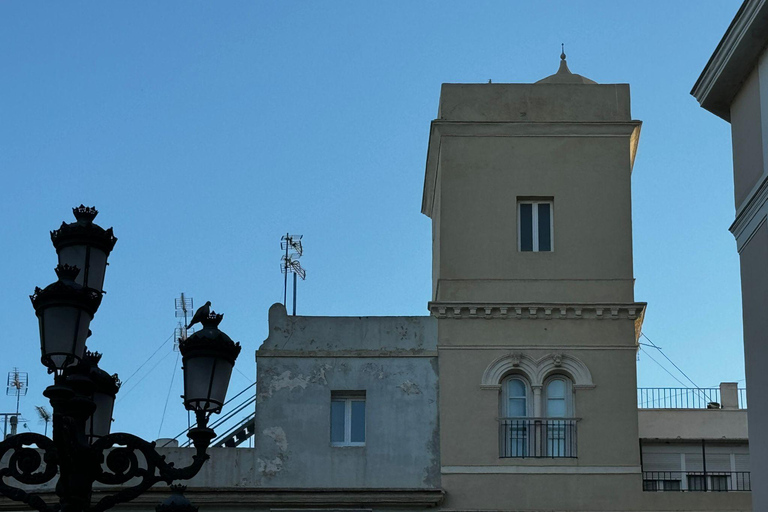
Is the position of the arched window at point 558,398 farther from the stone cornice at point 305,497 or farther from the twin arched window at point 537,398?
the stone cornice at point 305,497

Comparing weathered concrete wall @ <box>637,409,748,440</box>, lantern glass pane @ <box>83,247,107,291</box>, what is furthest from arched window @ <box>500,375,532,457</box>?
lantern glass pane @ <box>83,247,107,291</box>

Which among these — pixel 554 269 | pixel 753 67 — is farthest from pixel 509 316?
pixel 753 67

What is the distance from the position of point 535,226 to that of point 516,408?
12.3 feet

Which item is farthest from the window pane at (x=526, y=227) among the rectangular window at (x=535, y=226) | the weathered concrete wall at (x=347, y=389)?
the weathered concrete wall at (x=347, y=389)

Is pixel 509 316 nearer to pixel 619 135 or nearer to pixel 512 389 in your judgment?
pixel 512 389

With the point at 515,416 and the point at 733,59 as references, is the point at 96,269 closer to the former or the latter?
the point at 733,59

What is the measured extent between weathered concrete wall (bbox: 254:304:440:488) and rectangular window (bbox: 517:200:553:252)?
2.57 meters

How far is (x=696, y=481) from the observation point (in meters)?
30.2

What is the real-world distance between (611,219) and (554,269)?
158 cm

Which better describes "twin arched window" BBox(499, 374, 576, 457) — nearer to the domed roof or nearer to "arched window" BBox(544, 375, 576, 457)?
"arched window" BBox(544, 375, 576, 457)

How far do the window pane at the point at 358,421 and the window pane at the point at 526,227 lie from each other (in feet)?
14.8

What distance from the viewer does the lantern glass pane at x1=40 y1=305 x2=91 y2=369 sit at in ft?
40.7

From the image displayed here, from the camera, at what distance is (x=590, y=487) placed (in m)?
27.3

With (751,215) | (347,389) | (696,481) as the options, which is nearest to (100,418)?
(751,215)
